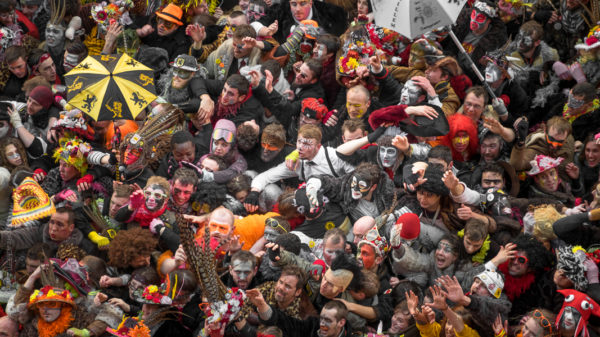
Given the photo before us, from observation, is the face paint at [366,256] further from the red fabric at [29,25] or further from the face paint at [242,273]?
the red fabric at [29,25]

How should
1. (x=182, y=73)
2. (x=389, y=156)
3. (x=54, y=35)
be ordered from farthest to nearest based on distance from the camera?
1. (x=54, y=35)
2. (x=182, y=73)
3. (x=389, y=156)

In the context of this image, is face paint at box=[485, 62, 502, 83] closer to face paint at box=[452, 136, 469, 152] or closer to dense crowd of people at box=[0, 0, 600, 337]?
dense crowd of people at box=[0, 0, 600, 337]

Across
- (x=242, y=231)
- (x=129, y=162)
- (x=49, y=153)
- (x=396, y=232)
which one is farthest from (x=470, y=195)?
(x=49, y=153)

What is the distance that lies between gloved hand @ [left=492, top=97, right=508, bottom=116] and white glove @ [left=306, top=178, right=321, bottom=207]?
6.62 ft

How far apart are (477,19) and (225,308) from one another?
5064 millimetres

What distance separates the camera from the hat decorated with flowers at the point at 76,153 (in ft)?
33.8

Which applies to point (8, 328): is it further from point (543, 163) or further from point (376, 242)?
point (543, 163)

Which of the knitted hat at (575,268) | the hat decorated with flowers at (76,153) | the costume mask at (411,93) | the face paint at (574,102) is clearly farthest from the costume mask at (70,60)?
the knitted hat at (575,268)

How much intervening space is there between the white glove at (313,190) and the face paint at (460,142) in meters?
1.50

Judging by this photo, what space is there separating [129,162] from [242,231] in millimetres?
1592

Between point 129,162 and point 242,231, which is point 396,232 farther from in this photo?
point 129,162

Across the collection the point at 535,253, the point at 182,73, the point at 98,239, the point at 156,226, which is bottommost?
the point at 98,239

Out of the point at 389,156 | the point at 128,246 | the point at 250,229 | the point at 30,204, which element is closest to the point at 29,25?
the point at 30,204

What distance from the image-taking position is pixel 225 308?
7.78 meters
